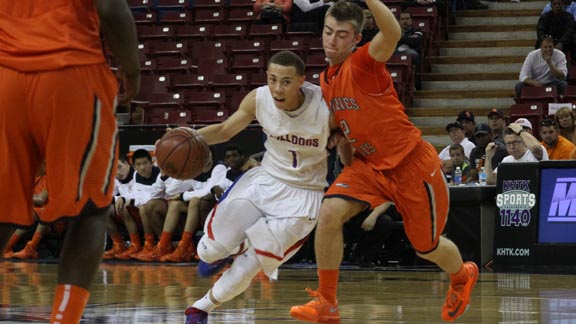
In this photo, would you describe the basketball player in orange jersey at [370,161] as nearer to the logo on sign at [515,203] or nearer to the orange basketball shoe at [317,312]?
the orange basketball shoe at [317,312]

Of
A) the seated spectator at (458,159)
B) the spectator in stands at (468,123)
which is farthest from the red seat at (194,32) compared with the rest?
the seated spectator at (458,159)

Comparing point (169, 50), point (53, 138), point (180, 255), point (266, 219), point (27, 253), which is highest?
point (53, 138)

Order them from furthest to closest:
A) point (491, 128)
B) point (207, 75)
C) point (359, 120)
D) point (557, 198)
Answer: point (207, 75) < point (491, 128) < point (557, 198) < point (359, 120)

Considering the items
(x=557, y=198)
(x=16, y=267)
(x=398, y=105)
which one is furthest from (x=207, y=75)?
(x=398, y=105)

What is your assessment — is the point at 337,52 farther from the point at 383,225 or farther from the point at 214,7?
the point at 214,7

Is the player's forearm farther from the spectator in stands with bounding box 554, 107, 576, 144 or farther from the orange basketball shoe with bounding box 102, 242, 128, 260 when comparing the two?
the orange basketball shoe with bounding box 102, 242, 128, 260

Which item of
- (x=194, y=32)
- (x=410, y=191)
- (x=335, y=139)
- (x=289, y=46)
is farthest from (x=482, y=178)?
(x=194, y=32)

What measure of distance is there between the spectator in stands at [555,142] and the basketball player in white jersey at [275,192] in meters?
6.08

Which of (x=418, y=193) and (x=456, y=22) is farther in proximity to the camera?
(x=456, y=22)

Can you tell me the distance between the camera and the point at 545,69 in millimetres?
14867

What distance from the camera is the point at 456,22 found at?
18.9 metres

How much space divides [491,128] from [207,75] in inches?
242

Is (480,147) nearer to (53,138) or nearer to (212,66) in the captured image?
(212,66)

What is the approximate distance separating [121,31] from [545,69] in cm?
1193
